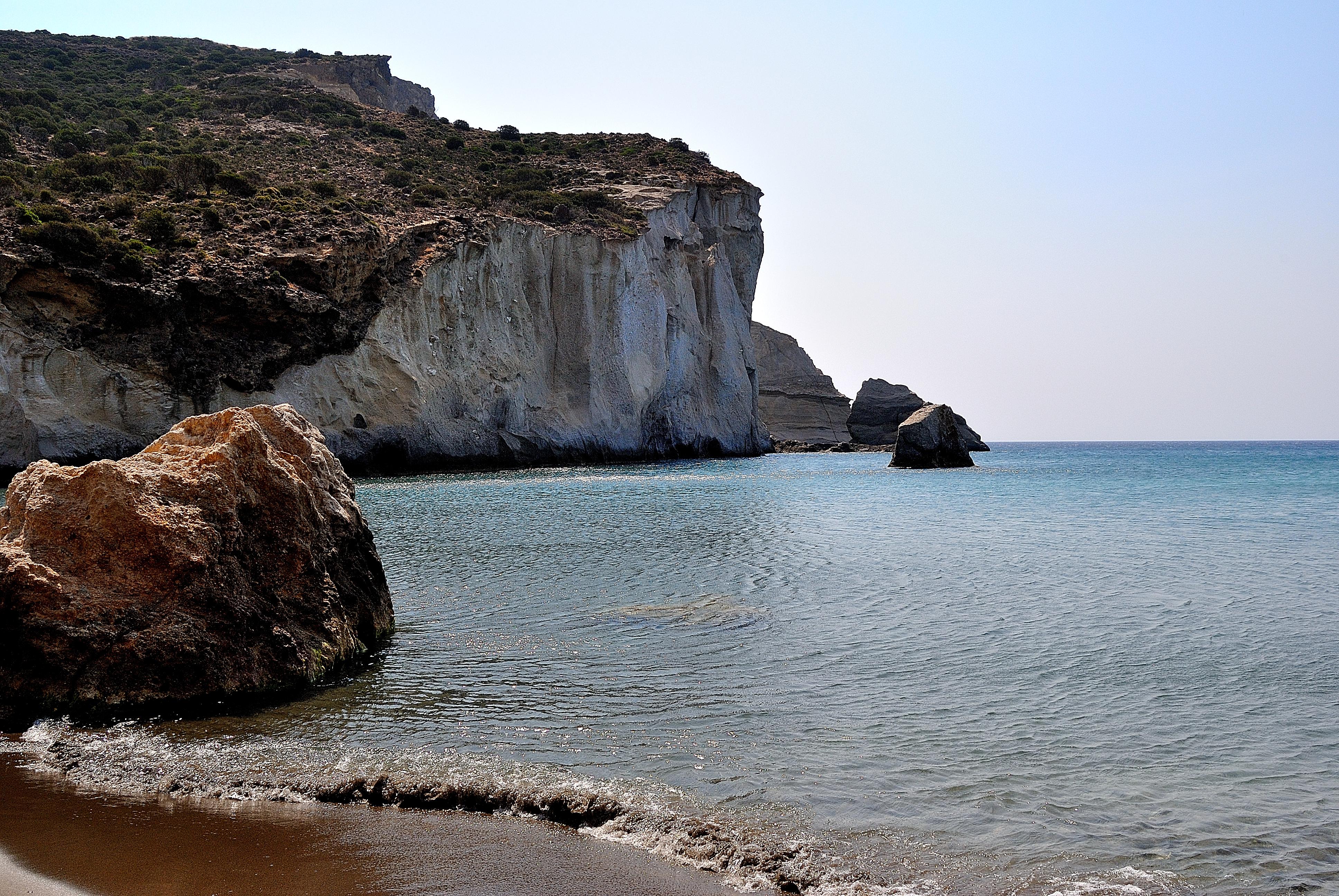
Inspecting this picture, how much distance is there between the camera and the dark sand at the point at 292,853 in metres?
4.62

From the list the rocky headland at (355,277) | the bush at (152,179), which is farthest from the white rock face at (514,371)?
the bush at (152,179)

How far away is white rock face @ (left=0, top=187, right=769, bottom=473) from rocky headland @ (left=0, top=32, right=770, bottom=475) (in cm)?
11

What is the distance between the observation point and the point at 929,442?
5034 centimetres

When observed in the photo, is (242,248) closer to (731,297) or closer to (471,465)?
(471,465)

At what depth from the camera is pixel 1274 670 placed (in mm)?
9367

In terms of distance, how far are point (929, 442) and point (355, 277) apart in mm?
29449

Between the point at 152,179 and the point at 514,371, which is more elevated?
the point at 152,179

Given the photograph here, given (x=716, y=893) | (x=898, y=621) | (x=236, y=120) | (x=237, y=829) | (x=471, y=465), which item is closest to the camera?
(x=716, y=893)

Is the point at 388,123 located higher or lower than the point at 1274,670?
higher

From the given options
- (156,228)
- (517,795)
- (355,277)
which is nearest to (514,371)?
(355,277)

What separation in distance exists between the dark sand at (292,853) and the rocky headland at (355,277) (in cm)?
2973

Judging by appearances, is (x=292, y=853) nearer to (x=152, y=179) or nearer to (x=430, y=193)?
(x=152, y=179)

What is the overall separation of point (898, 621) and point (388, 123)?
62845 millimetres

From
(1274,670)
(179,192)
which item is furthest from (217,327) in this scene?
(1274,670)
